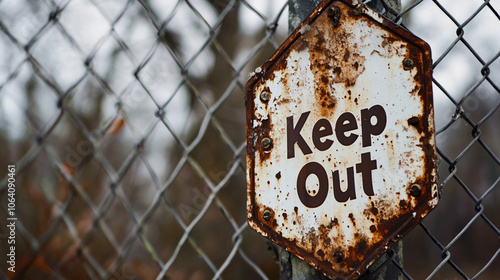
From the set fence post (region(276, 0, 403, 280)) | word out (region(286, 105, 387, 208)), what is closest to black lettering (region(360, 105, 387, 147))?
word out (region(286, 105, 387, 208))

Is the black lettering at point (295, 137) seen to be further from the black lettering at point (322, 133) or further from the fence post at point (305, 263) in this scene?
the fence post at point (305, 263)

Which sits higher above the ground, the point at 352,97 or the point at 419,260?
the point at 352,97

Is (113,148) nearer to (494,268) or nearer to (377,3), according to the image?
(377,3)

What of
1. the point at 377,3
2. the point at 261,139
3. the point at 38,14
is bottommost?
the point at 261,139

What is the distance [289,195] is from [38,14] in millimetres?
2308

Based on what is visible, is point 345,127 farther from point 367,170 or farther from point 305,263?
point 305,263

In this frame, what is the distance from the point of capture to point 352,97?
53 centimetres

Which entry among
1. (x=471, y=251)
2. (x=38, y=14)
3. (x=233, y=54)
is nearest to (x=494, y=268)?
(x=471, y=251)

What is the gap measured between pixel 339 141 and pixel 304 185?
0.22 feet

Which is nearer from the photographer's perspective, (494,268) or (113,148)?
(113,148)

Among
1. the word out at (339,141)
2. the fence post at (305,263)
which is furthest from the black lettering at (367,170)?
the fence post at (305,263)

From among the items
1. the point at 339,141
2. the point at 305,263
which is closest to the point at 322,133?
the point at 339,141

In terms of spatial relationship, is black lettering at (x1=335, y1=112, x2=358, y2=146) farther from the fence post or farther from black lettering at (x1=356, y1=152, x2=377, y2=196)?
the fence post

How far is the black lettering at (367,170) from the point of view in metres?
0.51
